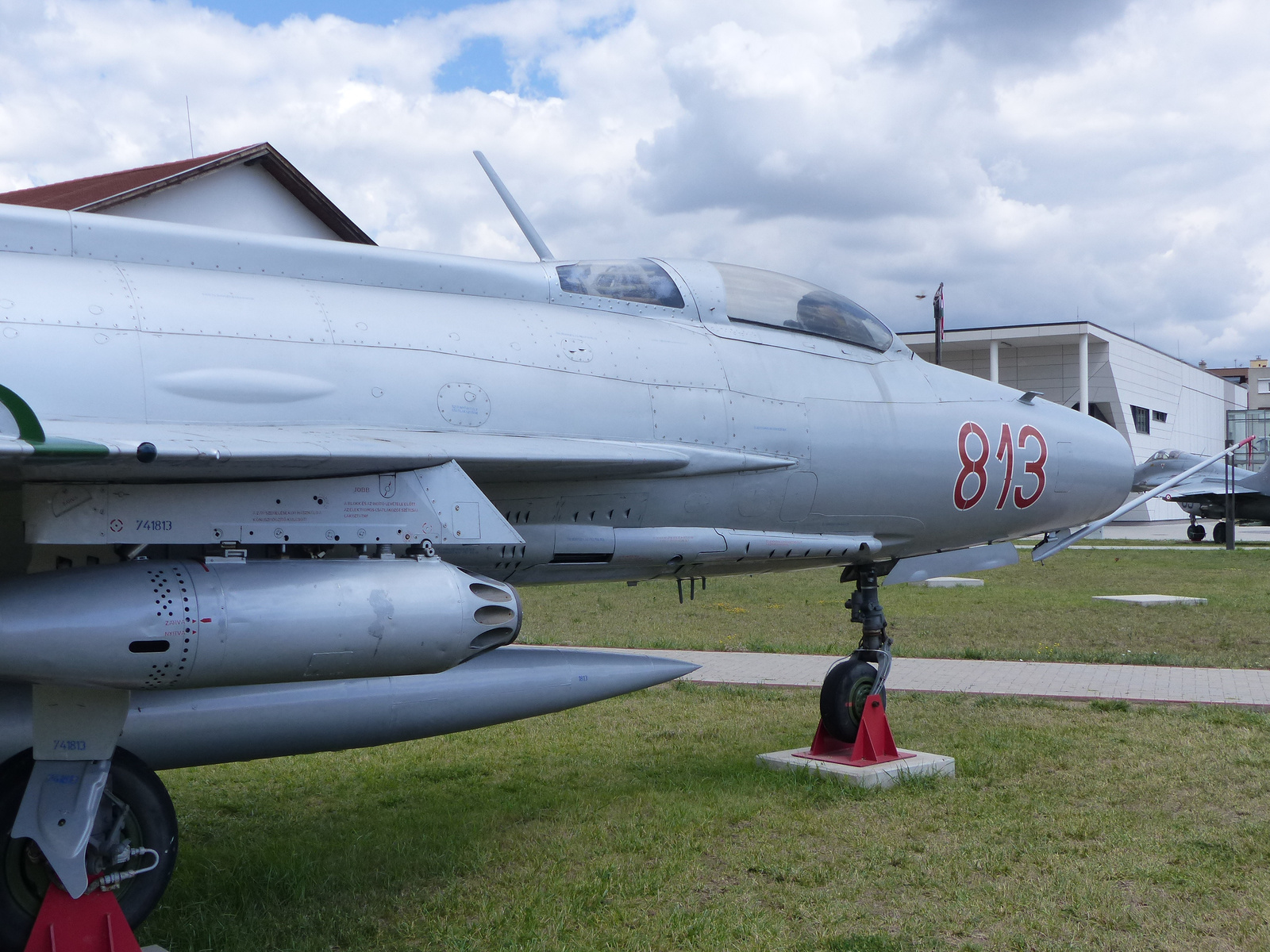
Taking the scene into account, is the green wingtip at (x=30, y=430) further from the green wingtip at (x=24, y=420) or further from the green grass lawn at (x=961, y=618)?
the green grass lawn at (x=961, y=618)

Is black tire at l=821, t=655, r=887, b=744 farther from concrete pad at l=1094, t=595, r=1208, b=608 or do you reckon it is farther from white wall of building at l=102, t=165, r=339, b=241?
white wall of building at l=102, t=165, r=339, b=241

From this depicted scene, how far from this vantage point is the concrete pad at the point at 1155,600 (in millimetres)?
16922

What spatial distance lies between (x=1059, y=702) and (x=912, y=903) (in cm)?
527

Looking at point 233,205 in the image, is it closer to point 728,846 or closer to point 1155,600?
point 1155,600

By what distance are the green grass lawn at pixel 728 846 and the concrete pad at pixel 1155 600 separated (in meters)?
8.44

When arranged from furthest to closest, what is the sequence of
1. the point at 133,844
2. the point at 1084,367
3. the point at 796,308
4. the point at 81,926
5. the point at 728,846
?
the point at 1084,367 → the point at 796,308 → the point at 728,846 → the point at 133,844 → the point at 81,926

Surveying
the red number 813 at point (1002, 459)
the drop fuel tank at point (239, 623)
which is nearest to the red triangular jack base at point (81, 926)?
the drop fuel tank at point (239, 623)

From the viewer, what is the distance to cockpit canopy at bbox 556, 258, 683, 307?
A: 20.0ft

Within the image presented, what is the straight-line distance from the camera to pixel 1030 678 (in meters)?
11.0

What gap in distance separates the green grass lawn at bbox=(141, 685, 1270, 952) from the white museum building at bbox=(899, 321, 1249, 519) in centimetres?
3690

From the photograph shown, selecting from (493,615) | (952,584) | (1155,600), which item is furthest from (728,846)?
(952,584)

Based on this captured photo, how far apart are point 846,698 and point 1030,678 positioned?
440 cm

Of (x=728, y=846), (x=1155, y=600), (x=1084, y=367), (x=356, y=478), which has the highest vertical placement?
(x=1084, y=367)

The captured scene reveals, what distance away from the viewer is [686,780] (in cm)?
737
